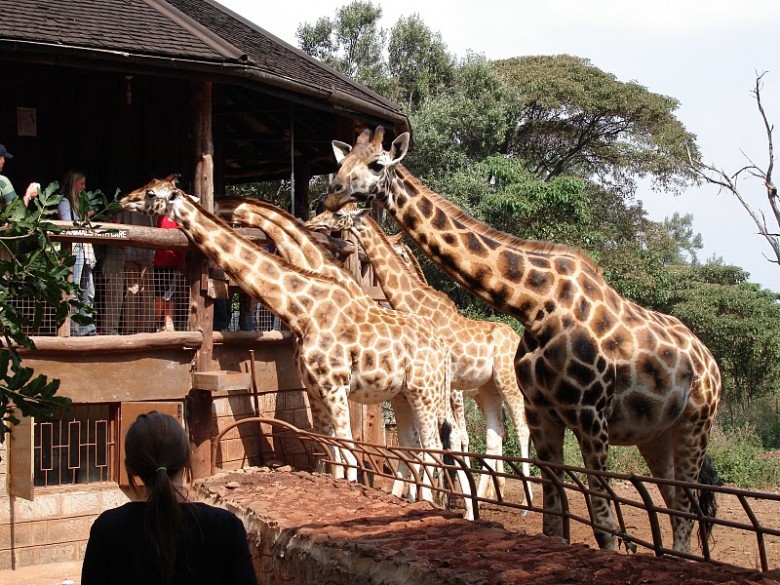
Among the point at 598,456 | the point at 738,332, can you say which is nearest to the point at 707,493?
the point at 598,456

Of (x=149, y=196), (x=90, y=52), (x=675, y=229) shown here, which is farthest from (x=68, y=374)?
(x=675, y=229)

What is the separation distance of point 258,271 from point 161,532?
743cm

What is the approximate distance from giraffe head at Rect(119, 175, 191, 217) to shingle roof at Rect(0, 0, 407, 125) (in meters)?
1.33

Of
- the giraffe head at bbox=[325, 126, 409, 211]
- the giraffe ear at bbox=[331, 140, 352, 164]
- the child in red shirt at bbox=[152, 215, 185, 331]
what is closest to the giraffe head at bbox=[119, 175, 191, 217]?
the child in red shirt at bbox=[152, 215, 185, 331]

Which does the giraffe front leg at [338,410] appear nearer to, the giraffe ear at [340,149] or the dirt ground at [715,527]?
the dirt ground at [715,527]

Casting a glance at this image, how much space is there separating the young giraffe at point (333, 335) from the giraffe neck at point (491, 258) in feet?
9.69

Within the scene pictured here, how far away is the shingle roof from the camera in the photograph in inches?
397

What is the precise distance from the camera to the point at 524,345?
274 inches

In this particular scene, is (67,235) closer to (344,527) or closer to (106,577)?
(344,527)

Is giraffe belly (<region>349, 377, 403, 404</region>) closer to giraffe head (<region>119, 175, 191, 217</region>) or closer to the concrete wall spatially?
the concrete wall

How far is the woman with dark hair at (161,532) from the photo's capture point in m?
3.21

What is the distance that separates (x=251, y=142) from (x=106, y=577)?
1415 centimetres

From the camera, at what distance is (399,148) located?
25.6 ft

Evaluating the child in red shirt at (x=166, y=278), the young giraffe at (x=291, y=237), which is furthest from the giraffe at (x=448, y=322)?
the child in red shirt at (x=166, y=278)
